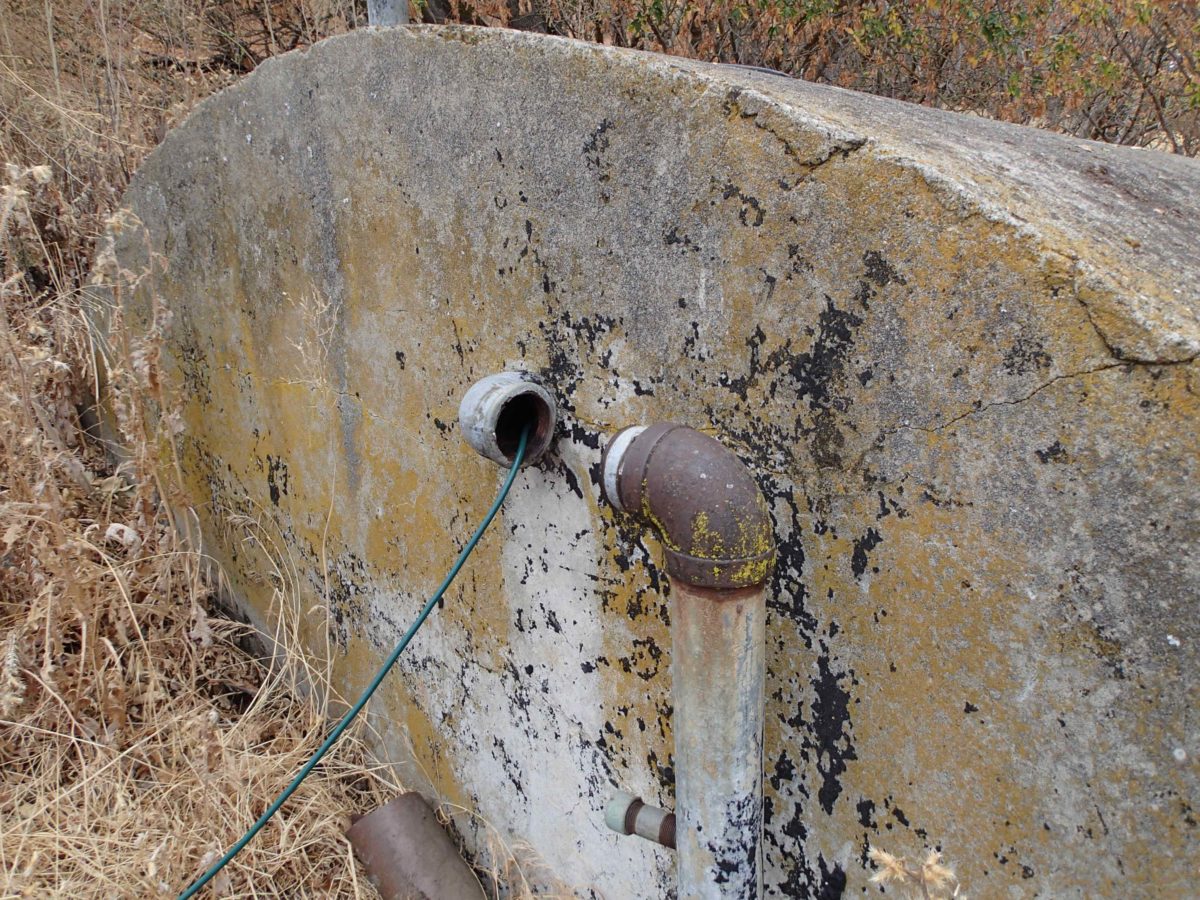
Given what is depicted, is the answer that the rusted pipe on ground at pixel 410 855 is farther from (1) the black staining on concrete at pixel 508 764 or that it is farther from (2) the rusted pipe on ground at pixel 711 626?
(2) the rusted pipe on ground at pixel 711 626

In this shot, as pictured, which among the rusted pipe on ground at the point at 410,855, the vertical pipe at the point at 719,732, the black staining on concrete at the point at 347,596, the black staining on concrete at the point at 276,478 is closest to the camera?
the vertical pipe at the point at 719,732

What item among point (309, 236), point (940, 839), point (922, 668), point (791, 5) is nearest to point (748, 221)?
point (922, 668)

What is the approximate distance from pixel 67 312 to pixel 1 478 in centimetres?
104

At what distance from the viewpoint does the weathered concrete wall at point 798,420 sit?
3.49 ft

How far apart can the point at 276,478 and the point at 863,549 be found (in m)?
2.25

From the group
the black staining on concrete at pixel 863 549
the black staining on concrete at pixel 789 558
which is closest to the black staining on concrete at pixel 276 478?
the black staining on concrete at pixel 789 558

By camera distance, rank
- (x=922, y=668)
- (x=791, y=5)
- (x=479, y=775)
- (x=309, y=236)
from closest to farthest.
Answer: (x=922, y=668)
(x=479, y=775)
(x=309, y=236)
(x=791, y=5)

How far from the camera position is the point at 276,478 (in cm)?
293

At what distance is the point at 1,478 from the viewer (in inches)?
115

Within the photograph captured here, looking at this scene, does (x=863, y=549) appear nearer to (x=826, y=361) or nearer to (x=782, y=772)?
(x=826, y=361)

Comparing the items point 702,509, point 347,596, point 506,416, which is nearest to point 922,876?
point 702,509

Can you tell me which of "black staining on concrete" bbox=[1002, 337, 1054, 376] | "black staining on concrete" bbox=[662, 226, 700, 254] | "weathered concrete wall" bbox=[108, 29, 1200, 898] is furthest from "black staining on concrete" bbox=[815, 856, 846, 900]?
"black staining on concrete" bbox=[662, 226, 700, 254]

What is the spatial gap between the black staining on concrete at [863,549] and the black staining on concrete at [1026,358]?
328mm

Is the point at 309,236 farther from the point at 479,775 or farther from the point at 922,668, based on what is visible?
the point at 922,668
